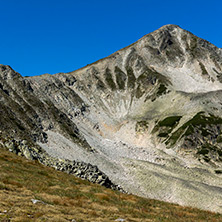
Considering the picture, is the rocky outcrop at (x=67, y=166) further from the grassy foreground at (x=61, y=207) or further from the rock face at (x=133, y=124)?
the grassy foreground at (x=61, y=207)

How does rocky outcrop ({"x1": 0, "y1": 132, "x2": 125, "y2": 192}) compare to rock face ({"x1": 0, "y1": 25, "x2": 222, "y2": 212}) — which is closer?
rocky outcrop ({"x1": 0, "y1": 132, "x2": 125, "y2": 192})

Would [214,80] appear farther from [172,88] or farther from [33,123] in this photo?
[33,123]

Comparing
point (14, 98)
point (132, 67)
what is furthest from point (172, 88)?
point (14, 98)

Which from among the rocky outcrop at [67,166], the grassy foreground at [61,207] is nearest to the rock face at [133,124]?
the rocky outcrop at [67,166]

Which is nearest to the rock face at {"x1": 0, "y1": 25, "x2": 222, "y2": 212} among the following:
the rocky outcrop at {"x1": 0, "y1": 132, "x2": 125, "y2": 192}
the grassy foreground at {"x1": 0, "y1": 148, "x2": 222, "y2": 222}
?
the rocky outcrop at {"x1": 0, "y1": 132, "x2": 125, "y2": 192}

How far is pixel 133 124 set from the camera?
137375 mm

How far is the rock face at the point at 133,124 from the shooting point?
210ft

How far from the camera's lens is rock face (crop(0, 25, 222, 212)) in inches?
2518

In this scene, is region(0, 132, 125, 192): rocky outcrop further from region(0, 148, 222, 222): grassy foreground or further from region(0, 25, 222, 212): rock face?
region(0, 148, 222, 222): grassy foreground

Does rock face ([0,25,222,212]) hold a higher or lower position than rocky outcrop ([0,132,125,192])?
higher

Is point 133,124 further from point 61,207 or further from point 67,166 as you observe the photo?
point 61,207

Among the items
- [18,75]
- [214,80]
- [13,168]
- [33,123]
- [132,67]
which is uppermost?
[214,80]

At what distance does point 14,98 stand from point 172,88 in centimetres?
10153

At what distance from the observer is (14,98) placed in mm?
92250
